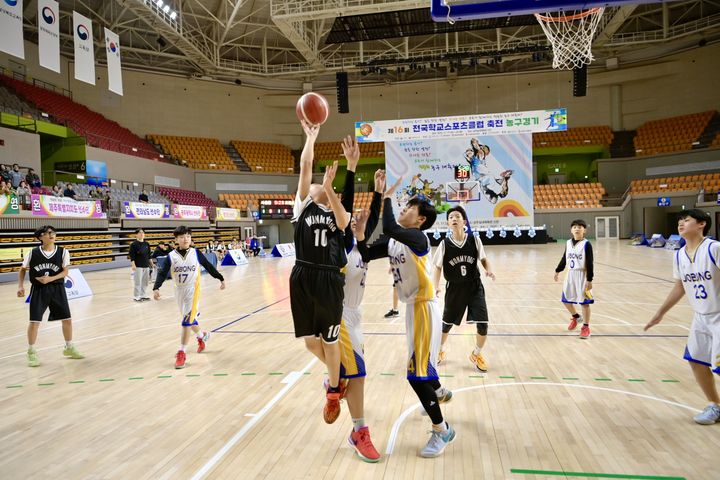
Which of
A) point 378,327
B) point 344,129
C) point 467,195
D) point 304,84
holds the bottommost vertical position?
point 378,327

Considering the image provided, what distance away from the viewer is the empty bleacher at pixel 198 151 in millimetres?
30266

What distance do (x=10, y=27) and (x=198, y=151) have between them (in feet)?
65.7

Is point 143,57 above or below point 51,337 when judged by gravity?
above

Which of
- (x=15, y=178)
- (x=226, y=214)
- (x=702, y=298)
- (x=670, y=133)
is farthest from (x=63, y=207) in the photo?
(x=670, y=133)

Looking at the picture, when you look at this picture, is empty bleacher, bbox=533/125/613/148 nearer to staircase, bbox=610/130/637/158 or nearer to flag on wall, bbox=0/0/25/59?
staircase, bbox=610/130/637/158

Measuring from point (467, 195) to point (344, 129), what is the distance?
15.1m

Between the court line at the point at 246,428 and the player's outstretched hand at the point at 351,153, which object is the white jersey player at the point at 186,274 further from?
the player's outstretched hand at the point at 351,153

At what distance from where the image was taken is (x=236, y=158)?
33.1 meters

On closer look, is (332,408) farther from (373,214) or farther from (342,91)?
(342,91)

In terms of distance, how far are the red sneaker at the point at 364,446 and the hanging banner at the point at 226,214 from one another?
24579 millimetres

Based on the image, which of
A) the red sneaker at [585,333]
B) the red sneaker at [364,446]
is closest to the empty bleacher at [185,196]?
the red sneaker at [585,333]

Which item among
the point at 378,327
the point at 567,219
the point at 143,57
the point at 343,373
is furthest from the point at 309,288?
the point at 143,57

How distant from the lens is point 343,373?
3.23 metres

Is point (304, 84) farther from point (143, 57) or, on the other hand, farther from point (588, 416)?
point (588, 416)
